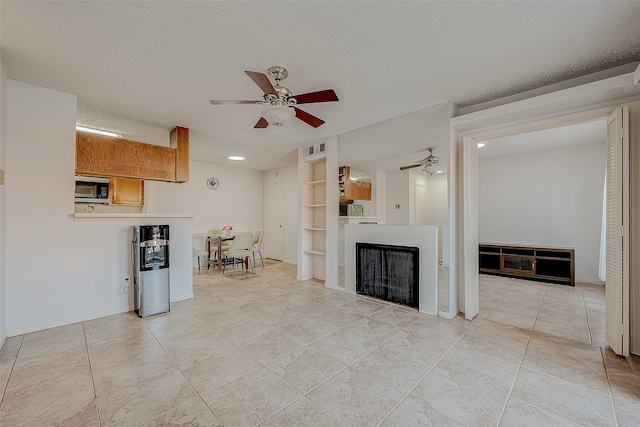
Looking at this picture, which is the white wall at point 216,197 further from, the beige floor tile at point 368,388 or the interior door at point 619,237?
the interior door at point 619,237

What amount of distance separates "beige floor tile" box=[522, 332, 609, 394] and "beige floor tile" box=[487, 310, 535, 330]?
0.26 meters

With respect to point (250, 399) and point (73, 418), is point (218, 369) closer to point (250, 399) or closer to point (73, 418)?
point (250, 399)

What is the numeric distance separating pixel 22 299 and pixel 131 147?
79.9 inches

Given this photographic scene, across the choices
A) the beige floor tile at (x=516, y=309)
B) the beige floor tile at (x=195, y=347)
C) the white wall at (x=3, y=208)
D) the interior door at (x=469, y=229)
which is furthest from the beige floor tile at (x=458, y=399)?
the white wall at (x=3, y=208)

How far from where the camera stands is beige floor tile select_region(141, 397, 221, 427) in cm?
146

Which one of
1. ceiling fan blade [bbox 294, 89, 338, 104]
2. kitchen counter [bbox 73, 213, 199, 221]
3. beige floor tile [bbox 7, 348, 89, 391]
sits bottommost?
beige floor tile [bbox 7, 348, 89, 391]

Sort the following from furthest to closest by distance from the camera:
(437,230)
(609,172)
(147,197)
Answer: (147,197) < (437,230) < (609,172)

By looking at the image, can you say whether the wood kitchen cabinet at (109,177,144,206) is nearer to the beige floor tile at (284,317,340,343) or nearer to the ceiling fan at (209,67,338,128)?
the ceiling fan at (209,67,338,128)

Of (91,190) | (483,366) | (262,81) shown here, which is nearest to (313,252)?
(483,366)

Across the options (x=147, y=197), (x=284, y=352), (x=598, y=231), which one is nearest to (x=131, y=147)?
(x=147, y=197)

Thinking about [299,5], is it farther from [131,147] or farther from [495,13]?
[131,147]

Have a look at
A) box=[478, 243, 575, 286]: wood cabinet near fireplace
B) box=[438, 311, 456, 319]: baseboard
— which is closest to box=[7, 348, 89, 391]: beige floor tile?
box=[438, 311, 456, 319]: baseboard

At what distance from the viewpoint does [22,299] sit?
2.63 meters

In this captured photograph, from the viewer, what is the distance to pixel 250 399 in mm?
1673
